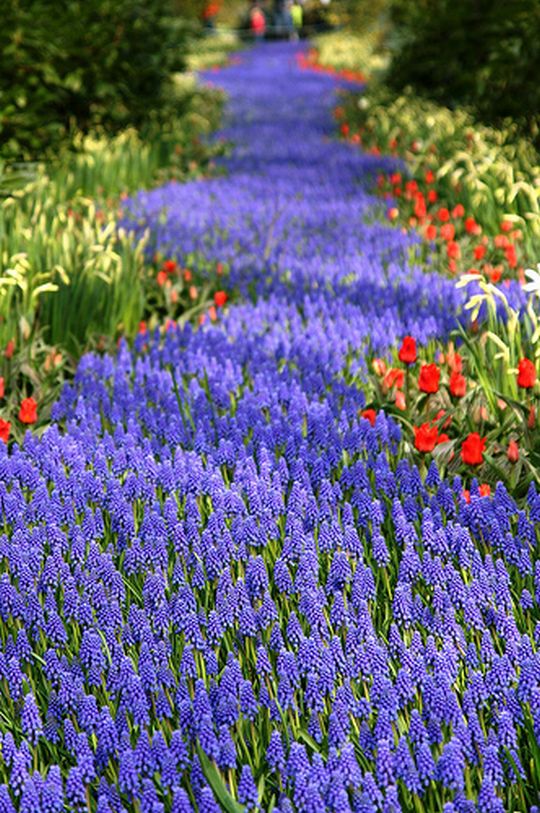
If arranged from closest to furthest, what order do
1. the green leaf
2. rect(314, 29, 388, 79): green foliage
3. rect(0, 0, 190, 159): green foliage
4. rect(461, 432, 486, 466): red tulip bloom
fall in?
the green leaf, rect(461, 432, 486, 466): red tulip bloom, rect(0, 0, 190, 159): green foliage, rect(314, 29, 388, 79): green foliage

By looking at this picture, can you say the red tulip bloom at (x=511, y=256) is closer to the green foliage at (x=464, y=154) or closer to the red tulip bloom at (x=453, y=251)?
the green foliage at (x=464, y=154)

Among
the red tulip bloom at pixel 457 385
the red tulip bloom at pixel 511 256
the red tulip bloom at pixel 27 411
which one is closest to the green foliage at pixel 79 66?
the red tulip bloom at pixel 511 256

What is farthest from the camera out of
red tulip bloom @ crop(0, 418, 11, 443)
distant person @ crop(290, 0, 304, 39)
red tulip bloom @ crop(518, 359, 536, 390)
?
distant person @ crop(290, 0, 304, 39)

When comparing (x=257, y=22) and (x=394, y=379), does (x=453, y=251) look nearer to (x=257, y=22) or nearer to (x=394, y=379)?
(x=394, y=379)

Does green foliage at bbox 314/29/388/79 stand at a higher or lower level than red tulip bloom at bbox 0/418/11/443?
higher

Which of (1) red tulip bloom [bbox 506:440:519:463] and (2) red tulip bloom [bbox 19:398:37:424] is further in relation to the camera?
(2) red tulip bloom [bbox 19:398:37:424]

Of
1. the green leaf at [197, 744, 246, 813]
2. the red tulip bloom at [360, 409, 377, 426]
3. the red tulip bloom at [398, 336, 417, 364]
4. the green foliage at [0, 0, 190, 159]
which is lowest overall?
the green leaf at [197, 744, 246, 813]

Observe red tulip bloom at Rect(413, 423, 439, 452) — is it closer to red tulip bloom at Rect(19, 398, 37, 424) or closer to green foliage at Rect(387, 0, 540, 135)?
red tulip bloom at Rect(19, 398, 37, 424)

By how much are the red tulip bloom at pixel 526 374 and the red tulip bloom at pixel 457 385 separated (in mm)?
231

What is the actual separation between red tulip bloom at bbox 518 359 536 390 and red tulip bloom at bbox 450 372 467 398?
0.76 ft

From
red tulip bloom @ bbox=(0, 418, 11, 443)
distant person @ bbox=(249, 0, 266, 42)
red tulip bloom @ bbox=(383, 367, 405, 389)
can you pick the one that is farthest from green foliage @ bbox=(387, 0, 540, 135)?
distant person @ bbox=(249, 0, 266, 42)

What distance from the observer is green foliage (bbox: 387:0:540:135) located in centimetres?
1024

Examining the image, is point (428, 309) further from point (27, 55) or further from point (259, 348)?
point (27, 55)

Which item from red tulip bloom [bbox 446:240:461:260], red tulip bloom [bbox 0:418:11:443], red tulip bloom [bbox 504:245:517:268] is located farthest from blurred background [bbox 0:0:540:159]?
red tulip bloom [bbox 0:418:11:443]
